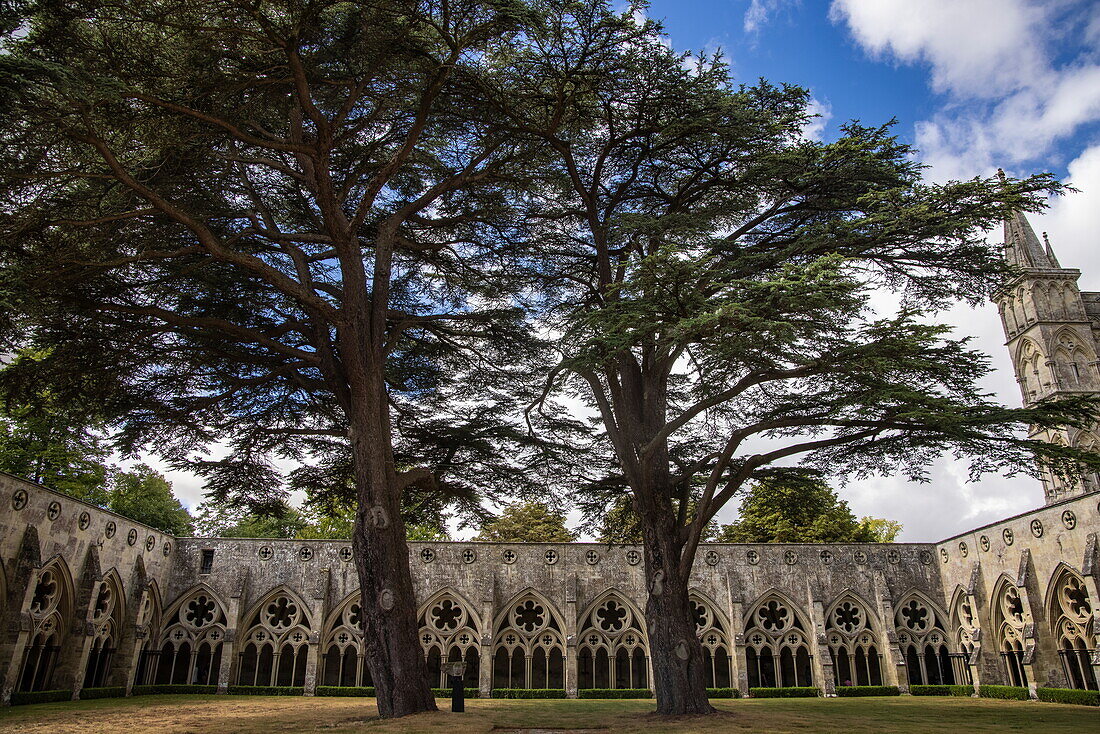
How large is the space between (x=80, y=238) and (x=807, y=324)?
932 cm

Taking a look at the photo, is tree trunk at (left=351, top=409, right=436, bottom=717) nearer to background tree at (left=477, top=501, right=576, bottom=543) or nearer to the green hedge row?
the green hedge row

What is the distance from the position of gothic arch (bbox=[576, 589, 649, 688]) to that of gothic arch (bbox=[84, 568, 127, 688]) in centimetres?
1135

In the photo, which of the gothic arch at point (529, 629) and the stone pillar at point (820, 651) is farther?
the gothic arch at point (529, 629)

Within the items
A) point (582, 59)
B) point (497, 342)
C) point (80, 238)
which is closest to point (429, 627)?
point (497, 342)

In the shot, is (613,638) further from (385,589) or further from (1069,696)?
(385,589)

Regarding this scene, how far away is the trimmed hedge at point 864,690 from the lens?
18953mm

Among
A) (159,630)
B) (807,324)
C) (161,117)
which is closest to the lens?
(161,117)

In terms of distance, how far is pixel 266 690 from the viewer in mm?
18906

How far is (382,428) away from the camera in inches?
444

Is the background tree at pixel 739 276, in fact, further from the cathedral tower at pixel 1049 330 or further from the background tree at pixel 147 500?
the cathedral tower at pixel 1049 330

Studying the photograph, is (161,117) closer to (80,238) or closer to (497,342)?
(80,238)

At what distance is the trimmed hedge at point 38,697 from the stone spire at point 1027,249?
37.0 m

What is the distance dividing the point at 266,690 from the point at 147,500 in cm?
1316

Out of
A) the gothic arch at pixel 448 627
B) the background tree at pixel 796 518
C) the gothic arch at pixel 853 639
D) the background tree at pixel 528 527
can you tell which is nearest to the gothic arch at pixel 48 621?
the gothic arch at pixel 448 627
